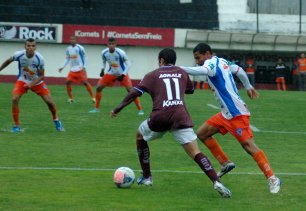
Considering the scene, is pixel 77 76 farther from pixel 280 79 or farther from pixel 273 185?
pixel 280 79

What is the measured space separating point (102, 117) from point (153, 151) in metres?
7.41

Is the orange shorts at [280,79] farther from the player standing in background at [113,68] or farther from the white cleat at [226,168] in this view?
the white cleat at [226,168]

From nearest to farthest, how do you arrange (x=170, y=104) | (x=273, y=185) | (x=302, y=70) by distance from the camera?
(x=170, y=104)
(x=273, y=185)
(x=302, y=70)

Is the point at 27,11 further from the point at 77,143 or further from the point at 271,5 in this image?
the point at 77,143

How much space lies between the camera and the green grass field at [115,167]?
32.1ft

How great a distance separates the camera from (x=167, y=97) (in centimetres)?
1038

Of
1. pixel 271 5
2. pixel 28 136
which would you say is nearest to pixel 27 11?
pixel 271 5

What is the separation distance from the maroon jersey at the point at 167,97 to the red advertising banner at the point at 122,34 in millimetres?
37545

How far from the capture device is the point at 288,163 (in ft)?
45.3

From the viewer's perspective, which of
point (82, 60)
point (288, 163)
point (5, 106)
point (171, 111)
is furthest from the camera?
point (82, 60)

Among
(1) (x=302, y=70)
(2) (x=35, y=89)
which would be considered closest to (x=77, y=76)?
(2) (x=35, y=89)

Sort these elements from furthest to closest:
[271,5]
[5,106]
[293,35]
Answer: [271,5], [293,35], [5,106]

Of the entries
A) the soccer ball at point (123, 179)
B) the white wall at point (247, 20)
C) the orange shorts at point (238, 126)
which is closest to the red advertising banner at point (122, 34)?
the white wall at point (247, 20)

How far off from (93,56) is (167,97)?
38.5 metres
